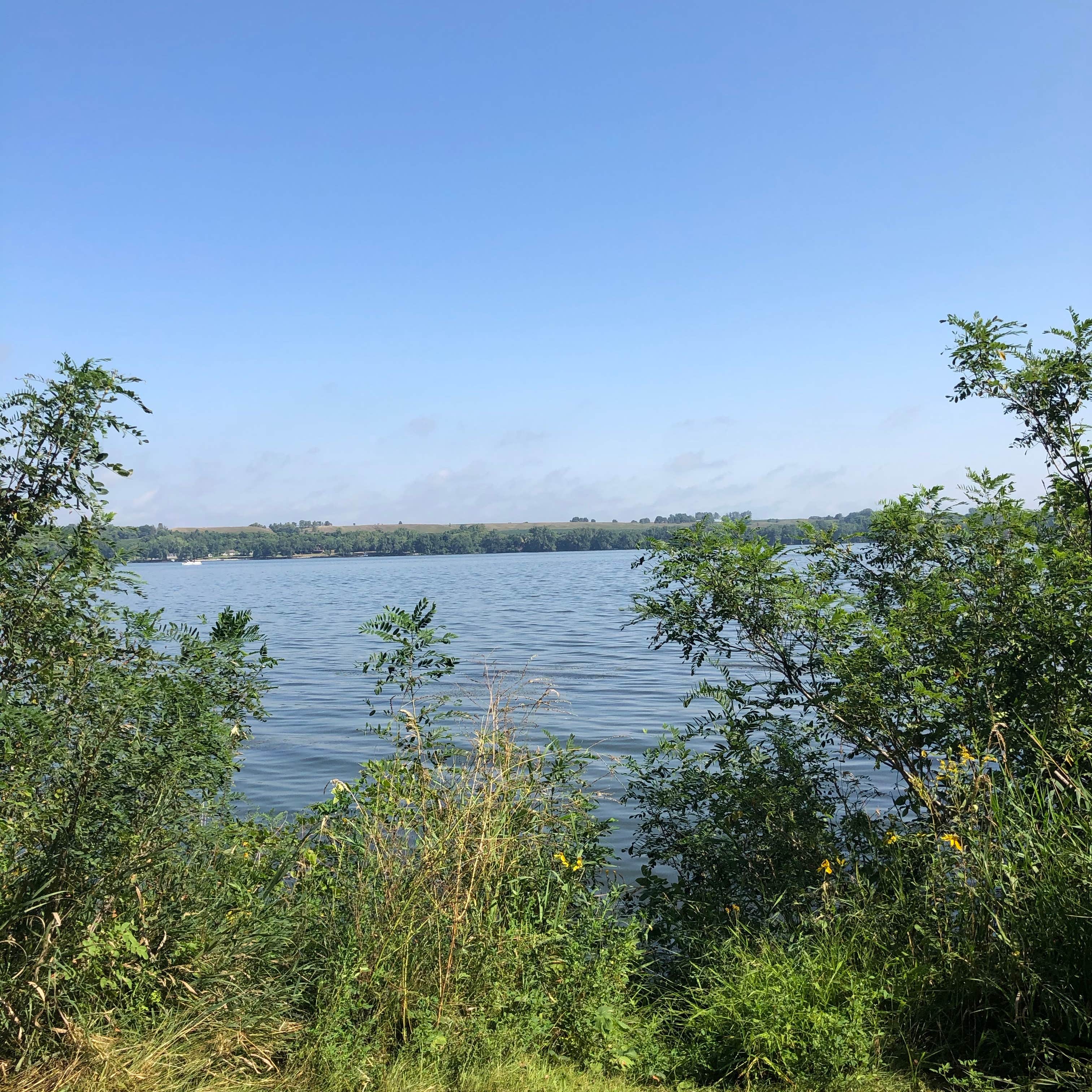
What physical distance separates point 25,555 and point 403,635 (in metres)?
3.21

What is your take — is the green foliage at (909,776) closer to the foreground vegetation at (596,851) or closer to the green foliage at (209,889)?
the foreground vegetation at (596,851)


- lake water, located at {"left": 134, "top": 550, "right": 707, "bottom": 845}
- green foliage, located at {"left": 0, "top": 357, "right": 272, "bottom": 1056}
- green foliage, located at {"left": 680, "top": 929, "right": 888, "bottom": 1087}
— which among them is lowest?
lake water, located at {"left": 134, "top": 550, "right": 707, "bottom": 845}

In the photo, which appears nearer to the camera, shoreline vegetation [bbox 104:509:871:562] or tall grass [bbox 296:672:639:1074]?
tall grass [bbox 296:672:639:1074]

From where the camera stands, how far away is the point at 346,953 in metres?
4.42

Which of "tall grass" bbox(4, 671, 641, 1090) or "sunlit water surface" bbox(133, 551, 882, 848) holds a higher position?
"tall grass" bbox(4, 671, 641, 1090)

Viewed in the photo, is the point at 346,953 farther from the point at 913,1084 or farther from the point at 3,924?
the point at 913,1084

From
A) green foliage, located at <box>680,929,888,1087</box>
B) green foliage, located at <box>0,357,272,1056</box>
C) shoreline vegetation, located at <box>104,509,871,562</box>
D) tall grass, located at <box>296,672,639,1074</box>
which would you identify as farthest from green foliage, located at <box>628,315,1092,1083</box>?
shoreline vegetation, located at <box>104,509,871,562</box>

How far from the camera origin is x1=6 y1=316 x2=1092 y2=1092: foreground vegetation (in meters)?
3.97

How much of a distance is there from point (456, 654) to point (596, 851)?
62.1 feet

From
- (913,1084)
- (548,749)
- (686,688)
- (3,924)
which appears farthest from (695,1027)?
Result: (686,688)

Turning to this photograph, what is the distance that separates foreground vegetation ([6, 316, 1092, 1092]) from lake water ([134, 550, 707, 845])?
759 millimetres

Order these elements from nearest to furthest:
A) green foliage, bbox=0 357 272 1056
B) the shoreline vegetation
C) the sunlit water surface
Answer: green foliage, bbox=0 357 272 1056
the sunlit water surface
the shoreline vegetation

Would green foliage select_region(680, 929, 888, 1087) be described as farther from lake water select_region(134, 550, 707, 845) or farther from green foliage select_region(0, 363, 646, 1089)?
lake water select_region(134, 550, 707, 845)

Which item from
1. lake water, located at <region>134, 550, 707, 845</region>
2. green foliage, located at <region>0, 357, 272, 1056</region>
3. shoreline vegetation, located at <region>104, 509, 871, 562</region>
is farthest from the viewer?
shoreline vegetation, located at <region>104, 509, 871, 562</region>
